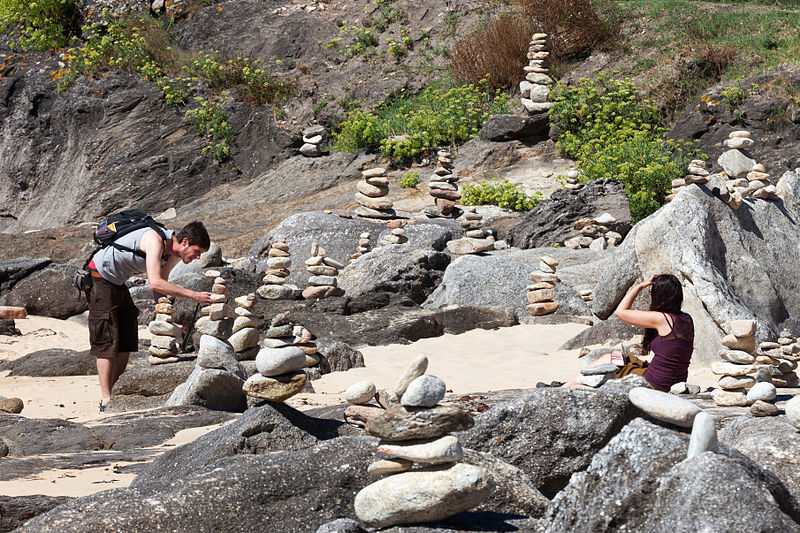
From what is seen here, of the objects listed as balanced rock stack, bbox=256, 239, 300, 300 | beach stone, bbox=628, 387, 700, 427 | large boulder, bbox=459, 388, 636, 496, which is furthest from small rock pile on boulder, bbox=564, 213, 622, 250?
beach stone, bbox=628, 387, 700, 427

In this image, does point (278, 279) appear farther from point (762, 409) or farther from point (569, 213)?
point (762, 409)

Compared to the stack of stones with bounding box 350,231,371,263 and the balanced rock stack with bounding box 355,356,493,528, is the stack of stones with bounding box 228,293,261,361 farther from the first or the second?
the balanced rock stack with bounding box 355,356,493,528

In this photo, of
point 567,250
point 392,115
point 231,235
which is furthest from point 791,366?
point 392,115

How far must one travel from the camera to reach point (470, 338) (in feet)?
28.3

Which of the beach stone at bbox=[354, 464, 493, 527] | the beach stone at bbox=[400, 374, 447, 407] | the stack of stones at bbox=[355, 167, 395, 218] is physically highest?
the beach stone at bbox=[400, 374, 447, 407]

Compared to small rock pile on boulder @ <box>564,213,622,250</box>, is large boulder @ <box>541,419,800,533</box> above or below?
above

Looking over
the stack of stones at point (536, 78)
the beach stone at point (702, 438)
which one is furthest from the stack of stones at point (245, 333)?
the stack of stones at point (536, 78)

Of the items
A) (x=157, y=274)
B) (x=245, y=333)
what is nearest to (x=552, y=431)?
(x=157, y=274)

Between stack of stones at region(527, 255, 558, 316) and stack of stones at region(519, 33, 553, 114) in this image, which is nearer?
stack of stones at region(527, 255, 558, 316)

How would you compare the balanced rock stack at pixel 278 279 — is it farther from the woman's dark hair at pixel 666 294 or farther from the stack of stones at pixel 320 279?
the woman's dark hair at pixel 666 294

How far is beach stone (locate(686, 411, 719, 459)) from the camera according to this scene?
2383 millimetres

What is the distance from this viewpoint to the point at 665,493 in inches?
91.7

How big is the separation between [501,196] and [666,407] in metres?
11.7

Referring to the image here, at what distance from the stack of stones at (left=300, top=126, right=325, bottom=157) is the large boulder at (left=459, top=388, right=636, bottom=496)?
14.8 meters
